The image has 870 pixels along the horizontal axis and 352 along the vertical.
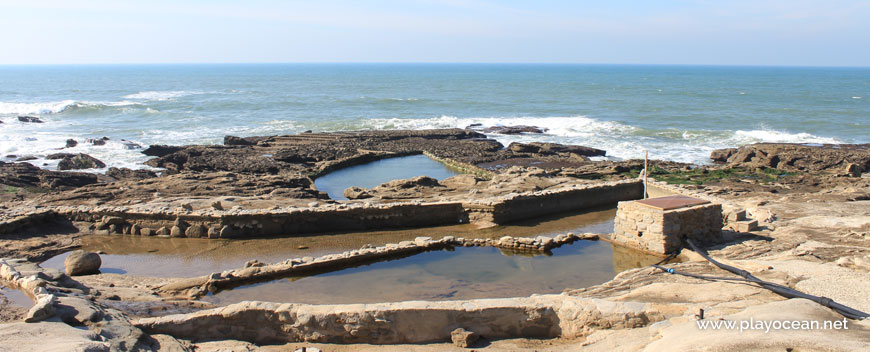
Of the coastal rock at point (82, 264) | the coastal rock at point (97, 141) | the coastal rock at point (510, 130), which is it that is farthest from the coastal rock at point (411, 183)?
the coastal rock at point (97, 141)

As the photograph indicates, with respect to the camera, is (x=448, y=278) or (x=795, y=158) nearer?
(x=448, y=278)

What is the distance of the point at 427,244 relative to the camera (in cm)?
1256

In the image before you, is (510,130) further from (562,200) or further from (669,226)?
(669,226)

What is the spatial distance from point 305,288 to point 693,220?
7.80 metres

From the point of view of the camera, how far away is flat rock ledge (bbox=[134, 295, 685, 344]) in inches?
299

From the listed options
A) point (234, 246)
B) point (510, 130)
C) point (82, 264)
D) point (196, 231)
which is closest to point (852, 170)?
point (510, 130)

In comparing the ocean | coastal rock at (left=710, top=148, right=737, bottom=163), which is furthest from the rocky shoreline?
the ocean

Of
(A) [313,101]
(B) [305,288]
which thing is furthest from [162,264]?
(A) [313,101]

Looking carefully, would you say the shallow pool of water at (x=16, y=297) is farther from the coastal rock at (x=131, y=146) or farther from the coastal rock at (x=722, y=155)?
the coastal rock at (x=722, y=155)

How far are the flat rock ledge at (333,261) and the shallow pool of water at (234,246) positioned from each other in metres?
1.15

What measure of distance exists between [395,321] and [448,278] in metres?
3.31

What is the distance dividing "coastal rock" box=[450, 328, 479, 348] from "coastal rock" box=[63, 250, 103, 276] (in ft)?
26.5

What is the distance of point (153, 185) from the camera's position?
1867 centimetres

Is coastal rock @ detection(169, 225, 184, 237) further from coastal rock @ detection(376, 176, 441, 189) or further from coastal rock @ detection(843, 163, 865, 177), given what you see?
coastal rock @ detection(843, 163, 865, 177)
